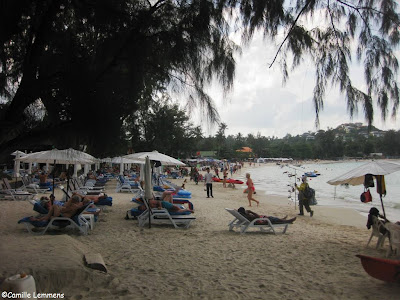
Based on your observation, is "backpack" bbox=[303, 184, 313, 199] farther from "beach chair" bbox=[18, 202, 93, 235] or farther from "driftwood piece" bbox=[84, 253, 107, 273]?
"driftwood piece" bbox=[84, 253, 107, 273]

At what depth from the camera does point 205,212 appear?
34.0ft

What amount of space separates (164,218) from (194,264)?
9.90ft

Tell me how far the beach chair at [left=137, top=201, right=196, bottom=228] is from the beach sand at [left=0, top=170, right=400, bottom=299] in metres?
0.24

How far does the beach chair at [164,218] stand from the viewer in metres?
7.61

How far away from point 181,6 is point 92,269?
3.38 meters

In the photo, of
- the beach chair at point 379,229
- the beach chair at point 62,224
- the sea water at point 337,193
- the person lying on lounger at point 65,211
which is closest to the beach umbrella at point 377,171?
the beach chair at point 379,229

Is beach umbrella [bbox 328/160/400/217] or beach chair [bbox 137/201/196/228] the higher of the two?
beach umbrella [bbox 328/160/400/217]

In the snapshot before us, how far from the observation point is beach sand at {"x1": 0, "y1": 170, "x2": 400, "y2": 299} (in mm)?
3705

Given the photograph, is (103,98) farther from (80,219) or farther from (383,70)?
(80,219)

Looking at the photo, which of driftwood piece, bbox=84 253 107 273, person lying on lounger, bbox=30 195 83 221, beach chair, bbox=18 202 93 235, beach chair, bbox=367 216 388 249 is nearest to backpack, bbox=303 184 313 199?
beach chair, bbox=367 216 388 249

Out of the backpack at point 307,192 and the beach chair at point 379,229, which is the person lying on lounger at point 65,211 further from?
the backpack at point 307,192

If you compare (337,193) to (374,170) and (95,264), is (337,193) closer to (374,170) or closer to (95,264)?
(374,170)

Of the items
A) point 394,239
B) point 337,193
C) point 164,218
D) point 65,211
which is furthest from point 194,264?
point 337,193

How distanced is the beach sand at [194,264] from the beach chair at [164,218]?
0.78ft
